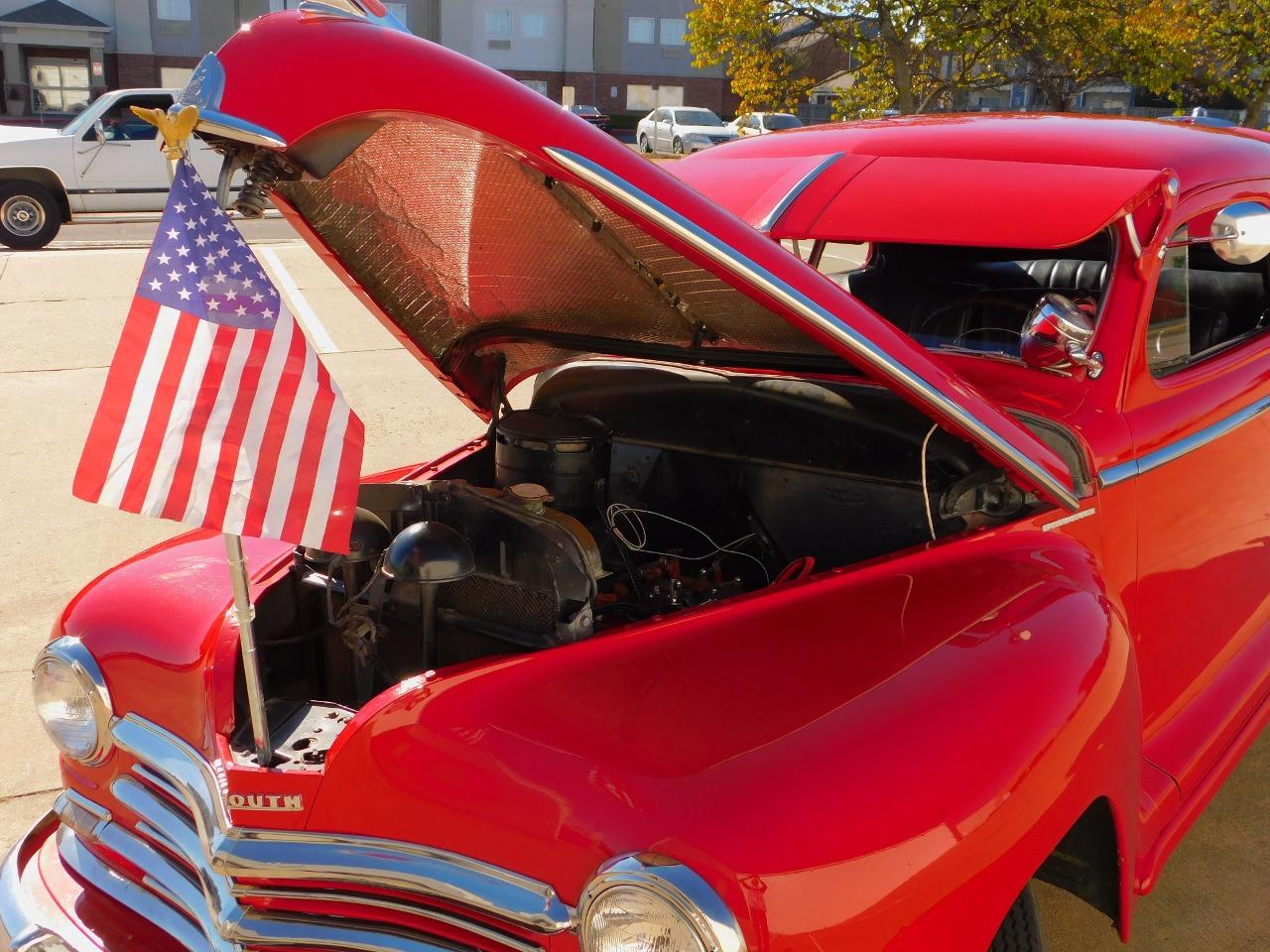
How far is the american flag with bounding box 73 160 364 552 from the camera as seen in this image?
1650 mm

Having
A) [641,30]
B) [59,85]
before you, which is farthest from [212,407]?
[641,30]

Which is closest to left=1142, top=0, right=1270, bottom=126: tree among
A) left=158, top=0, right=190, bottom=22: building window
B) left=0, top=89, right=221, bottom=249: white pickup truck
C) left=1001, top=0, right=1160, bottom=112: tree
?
left=1001, top=0, right=1160, bottom=112: tree

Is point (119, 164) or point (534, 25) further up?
point (534, 25)

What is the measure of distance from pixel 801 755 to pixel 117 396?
1088 mm

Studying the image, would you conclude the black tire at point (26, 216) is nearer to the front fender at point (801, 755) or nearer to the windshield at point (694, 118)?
the front fender at point (801, 755)

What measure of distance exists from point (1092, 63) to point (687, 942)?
16.5 m

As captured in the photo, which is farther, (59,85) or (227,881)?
(59,85)

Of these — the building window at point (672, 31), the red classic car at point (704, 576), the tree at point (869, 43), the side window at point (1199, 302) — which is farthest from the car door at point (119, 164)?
the building window at point (672, 31)

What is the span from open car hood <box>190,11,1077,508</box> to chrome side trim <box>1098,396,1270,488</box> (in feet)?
0.88

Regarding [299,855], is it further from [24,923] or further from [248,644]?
[24,923]

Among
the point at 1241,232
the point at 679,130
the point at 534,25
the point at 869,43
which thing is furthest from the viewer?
the point at 534,25

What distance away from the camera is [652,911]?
1.48 m

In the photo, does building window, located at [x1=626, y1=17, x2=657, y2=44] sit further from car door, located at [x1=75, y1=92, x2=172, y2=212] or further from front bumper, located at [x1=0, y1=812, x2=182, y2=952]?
front bumper, located at [x1=0, y1=812, x2=182, y2=952]

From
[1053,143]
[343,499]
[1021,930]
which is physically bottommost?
[1021,930]
